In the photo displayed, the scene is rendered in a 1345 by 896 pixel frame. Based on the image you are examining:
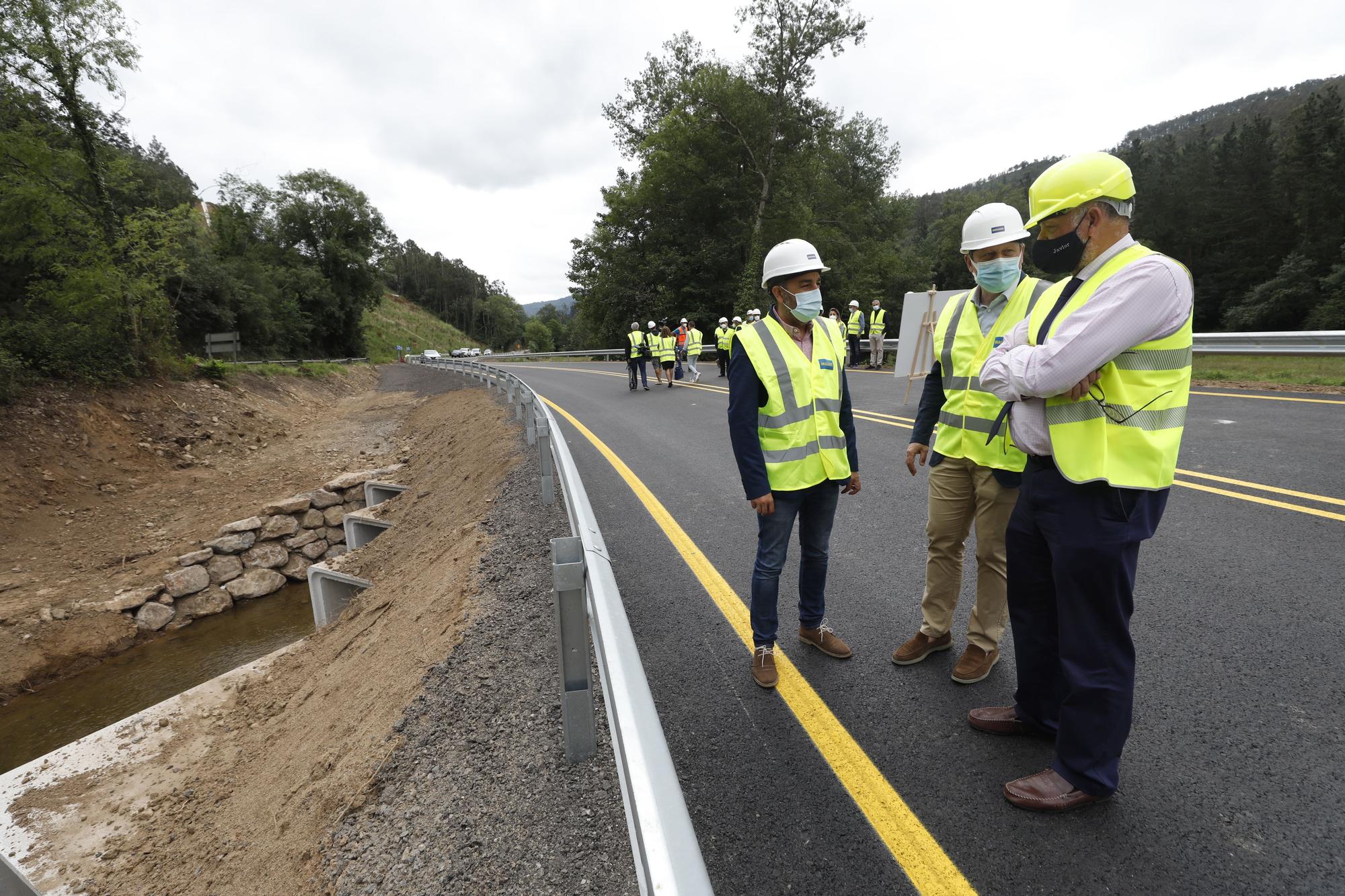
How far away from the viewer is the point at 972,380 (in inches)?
123

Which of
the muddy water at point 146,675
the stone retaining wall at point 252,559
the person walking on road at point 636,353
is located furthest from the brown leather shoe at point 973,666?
the person walking on road at point 636,353

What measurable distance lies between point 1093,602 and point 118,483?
52.6 feet

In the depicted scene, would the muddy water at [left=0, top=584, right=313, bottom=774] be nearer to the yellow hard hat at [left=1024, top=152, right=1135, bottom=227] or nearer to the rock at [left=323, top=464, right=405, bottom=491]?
the rock at [left=323, top=464, right=405, bottom=491]

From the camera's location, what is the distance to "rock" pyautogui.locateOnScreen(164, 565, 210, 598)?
957 cm

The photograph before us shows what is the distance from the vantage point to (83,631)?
846 cm

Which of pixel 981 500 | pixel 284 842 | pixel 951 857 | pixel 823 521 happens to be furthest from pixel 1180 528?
pixel 284 842

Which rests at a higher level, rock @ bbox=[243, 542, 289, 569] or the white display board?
the white display board

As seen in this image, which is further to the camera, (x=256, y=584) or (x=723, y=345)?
(x=723, y=345)

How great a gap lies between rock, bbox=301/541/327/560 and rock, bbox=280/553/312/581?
97 mm

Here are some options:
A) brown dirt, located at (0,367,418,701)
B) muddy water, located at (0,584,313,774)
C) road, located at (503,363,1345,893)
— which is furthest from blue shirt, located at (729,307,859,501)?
brown dirt, located at (0,367,418,701)

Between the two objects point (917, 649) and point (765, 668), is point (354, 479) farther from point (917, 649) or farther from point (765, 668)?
point (917, 649)

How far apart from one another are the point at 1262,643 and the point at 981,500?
153cm

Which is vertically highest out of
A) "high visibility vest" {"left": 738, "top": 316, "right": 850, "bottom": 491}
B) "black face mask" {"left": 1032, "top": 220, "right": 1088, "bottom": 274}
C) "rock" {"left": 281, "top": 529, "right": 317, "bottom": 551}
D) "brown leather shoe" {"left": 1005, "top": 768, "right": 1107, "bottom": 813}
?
"black face mask" {"left": 1032, "top": 220, "right": 1088, "bottom": 274}

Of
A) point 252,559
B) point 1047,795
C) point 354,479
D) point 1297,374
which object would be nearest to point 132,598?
point 252,559
